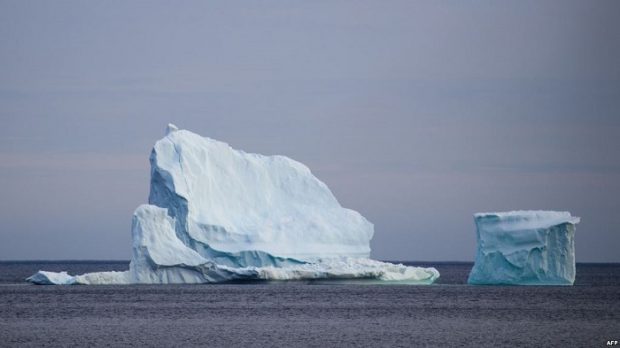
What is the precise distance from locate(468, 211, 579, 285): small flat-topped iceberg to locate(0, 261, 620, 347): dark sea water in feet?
3.02

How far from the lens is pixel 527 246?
36.1m

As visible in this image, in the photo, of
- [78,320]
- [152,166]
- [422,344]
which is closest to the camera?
[422,344]

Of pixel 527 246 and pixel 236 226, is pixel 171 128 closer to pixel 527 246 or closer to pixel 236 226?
pixel 236 226

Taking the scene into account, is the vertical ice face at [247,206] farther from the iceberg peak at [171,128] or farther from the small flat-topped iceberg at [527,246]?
the small flat-topped iceberg at [527,246]

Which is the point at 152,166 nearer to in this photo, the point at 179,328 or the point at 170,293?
the point at 170,293

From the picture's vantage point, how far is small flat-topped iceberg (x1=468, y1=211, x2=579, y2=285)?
35875 mm

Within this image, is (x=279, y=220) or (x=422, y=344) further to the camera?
(x=279, y=220)

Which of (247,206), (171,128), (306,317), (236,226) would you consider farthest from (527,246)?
(171,128)

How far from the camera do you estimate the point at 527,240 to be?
36000mm

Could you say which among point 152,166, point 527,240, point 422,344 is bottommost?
point 422,344

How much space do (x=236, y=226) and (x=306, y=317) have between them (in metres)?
9.54

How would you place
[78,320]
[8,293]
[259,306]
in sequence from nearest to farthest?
[78,320], [259,306], [8,293]

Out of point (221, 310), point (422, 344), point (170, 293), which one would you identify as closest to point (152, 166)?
point (170, 293)

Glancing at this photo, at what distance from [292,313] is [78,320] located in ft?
19.4
